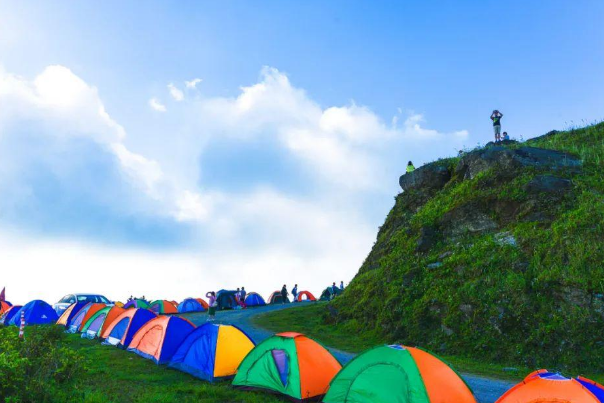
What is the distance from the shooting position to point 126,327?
18.3 meters

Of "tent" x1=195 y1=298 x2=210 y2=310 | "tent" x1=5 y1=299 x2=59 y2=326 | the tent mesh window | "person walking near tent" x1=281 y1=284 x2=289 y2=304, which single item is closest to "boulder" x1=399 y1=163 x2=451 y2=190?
"person walking near tent" x1=281 y1=284 x2=289 y2=304

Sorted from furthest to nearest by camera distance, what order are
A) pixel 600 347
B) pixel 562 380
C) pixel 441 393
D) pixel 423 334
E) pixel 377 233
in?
pixel 377 233 < pixel 423 334 < pixel 600 347 < pixel 441 393 < pixel 562 380

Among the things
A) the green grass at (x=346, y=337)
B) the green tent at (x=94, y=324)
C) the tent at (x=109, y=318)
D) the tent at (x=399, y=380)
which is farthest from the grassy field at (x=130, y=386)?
the green grass at (x=346, y=337)

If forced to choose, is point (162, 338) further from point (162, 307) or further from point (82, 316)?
point (162, 307)

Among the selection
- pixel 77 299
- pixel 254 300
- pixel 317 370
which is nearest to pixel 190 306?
pixel 254 300

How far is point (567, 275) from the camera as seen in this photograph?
1712cm

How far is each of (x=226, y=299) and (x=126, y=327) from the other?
830 inches

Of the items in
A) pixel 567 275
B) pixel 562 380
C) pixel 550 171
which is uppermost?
pixel 550 171

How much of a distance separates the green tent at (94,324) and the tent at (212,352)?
9388mm

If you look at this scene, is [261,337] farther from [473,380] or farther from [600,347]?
[600,347]

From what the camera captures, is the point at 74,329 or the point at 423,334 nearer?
the point at 423,334

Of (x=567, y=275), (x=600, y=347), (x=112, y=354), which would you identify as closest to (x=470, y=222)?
(x=567, y=275)

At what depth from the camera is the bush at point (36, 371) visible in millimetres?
7964

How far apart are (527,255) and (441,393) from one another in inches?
497
